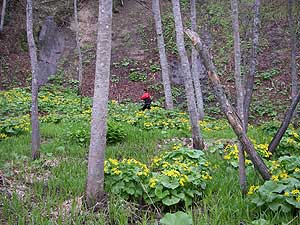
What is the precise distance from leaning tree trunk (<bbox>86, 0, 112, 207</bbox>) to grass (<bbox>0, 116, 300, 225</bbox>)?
0.30 metres

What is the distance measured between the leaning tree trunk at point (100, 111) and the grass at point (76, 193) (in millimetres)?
302

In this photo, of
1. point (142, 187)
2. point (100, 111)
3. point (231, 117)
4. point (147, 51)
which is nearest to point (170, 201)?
point (142, 187)

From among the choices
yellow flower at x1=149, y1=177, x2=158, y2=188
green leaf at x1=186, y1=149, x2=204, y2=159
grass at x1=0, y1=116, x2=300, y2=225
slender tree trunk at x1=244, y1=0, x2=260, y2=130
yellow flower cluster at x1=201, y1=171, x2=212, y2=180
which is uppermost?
slender tree trunk at x1=244, y1=0, x2=260, y2=130

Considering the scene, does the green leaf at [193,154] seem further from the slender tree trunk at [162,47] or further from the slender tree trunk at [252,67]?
the slender tree trunk at [162,47]

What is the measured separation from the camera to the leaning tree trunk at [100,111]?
4.98m

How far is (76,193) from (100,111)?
4.47 ft

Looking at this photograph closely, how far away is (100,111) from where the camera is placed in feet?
16.4

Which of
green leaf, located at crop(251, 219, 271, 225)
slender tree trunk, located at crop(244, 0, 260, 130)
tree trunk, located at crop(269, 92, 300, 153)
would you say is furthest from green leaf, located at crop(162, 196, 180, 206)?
tree trunk, located at crop(269, 92, 300, 153)

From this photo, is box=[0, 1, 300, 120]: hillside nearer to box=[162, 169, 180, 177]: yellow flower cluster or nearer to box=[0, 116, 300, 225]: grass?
box=[0, 116, 300, 225]: grass

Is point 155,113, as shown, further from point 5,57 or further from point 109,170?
point 5,57

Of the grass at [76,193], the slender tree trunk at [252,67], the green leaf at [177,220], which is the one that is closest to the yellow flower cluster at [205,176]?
the grass at [76,193]

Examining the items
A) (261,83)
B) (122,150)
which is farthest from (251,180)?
(261,83)

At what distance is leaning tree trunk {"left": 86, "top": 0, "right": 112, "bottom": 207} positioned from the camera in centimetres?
498

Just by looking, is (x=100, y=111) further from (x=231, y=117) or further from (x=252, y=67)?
(x=252, y=67)
